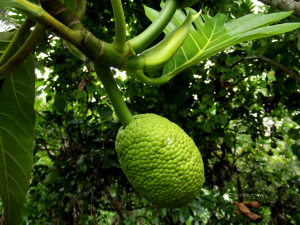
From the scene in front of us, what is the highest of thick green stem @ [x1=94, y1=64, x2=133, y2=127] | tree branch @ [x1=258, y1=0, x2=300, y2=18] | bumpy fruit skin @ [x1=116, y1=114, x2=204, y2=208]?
tree branch @ [x1=258, y1=0, x2=300, y2=18]

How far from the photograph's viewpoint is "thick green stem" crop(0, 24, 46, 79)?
38 centimetres

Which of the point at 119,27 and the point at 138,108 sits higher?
the point at 138,108

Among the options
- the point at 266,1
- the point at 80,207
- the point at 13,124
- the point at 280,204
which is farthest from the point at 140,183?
the point at 280,204

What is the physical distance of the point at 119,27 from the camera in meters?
0.42

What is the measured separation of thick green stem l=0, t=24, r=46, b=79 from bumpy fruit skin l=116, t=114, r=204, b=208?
0.28m

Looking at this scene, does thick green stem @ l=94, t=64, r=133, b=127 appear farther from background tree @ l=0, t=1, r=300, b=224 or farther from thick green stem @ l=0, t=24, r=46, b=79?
background tree @ l=0, t=1, r=300, b=224

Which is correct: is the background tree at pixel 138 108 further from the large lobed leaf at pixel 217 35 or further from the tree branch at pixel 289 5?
the large lobed leaf at pixel 217 35

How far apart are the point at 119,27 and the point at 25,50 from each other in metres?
0.17

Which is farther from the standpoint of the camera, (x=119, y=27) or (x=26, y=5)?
(x=119, y=27)

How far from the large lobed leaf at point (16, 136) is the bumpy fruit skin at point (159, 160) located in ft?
0.79

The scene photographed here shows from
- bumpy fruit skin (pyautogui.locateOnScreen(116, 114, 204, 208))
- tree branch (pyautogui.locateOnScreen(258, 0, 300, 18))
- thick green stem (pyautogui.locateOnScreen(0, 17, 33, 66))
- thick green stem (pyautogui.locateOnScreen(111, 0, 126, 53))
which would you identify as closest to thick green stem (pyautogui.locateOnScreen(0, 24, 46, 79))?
thick green stem (pyautogui.locateOnScreen(0, 17, 33, 66))

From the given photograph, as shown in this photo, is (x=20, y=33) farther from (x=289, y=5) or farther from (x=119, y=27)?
(x=289, y=5)

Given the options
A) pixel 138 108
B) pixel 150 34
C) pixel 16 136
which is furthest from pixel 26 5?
pixel 138 108

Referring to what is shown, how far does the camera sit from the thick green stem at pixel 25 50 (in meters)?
0.38
